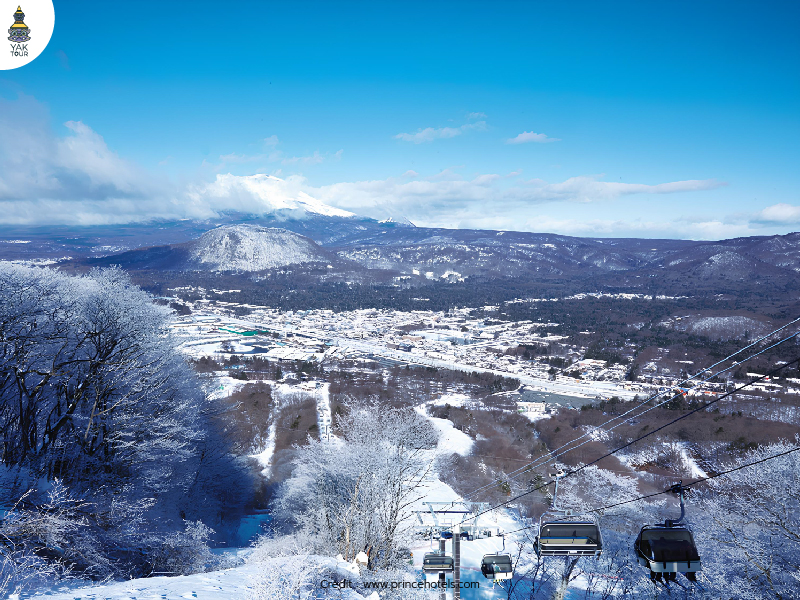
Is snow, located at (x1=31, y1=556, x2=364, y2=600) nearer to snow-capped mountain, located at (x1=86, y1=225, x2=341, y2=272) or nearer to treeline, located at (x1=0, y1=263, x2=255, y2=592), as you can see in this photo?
treeline, located at (x1=0, y1=263, x2=255, y2=592)

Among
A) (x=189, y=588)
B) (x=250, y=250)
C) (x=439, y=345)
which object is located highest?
(x=250, y=250)

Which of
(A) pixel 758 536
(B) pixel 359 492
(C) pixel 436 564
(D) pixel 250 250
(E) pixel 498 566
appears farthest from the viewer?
(D) pixel 250 250

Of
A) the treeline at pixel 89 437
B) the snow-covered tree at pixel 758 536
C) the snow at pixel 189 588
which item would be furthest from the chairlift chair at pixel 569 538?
the treeline at pixel 89 437

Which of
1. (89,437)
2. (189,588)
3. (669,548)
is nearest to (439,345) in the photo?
(89,437)

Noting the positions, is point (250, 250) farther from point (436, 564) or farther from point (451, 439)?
point (436, 564)

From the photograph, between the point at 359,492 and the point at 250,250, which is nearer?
the point at 359,492

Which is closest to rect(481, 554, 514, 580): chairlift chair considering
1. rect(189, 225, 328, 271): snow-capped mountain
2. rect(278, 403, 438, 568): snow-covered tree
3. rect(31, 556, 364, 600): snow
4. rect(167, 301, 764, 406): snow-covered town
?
rect(278, 403, 438, 568): snow-covered tree
